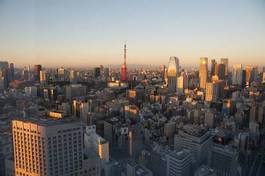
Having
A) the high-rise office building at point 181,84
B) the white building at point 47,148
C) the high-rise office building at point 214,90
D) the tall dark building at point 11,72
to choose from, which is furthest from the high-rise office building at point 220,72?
the tall dark building at point 11,72

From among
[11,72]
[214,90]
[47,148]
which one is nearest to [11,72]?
[11,72]

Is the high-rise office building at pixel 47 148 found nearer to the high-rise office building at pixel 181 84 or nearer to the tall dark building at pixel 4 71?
the tall dark building at pixel 4 71

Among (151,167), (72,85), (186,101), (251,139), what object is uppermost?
(72,85)

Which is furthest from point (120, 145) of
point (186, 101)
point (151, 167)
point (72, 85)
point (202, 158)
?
point (186, 101)

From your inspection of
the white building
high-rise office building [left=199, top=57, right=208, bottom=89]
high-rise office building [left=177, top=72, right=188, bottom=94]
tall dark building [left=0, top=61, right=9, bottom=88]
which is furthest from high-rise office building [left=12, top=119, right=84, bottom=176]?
high-rise office building [left=177, top=72, right=188, bottom=94]

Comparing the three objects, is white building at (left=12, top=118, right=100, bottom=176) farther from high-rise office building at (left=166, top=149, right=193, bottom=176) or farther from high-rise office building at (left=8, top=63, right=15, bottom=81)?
high-rise office building at (left=166, top=149, right=193, bottom=176)

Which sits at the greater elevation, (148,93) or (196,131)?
(148,93)

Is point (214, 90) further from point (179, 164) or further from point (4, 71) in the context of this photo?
point (4, 71)

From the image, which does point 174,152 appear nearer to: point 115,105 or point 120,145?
point 120,145
